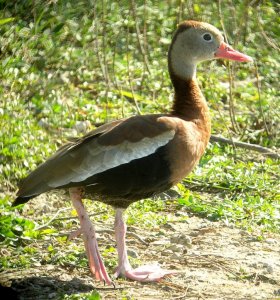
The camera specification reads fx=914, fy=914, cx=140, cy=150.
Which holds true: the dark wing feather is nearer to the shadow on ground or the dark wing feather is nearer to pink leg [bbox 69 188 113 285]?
pink leg [bbox 69 188 113 285]

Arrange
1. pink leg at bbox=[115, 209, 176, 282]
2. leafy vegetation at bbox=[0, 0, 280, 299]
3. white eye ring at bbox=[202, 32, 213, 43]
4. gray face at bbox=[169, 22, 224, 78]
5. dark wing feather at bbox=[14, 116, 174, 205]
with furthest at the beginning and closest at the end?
leafy vegetation at bbox=[0, 0, 280, 299]
white eye ring at bbox=[202, 32, 213, 43]
gray face at bbox=[169, 22, 224, 78]
pink leg at bbox=[115, 209, 176, 282]
dark wing feather at bbox=[14, 116, 174, 205]

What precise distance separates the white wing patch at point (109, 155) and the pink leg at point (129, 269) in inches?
17.1

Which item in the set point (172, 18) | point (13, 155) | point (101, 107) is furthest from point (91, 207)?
point (172, 18)

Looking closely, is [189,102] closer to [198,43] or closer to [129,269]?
[198,43]

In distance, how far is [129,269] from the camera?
5.81m

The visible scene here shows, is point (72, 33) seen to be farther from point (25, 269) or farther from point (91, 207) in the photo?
point (25, 269)

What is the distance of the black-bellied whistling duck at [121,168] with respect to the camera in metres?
5.67

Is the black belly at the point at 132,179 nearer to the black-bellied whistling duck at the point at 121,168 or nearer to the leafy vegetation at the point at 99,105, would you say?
the black-bellied whistling duck at the point at 121,168

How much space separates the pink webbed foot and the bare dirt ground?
0.13 ft

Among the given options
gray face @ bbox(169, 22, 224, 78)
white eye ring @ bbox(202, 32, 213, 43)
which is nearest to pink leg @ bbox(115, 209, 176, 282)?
gray face @ bbox(169, 22, 224, 78)

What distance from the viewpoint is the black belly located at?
568 cm

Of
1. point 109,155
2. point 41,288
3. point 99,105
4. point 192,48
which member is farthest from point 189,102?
point 99,105

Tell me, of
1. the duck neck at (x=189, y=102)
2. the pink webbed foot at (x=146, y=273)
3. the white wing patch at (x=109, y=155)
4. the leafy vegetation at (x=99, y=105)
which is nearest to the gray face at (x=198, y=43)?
the duck neck at (x=189, y=102)

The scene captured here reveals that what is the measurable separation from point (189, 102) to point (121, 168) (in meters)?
0.86
